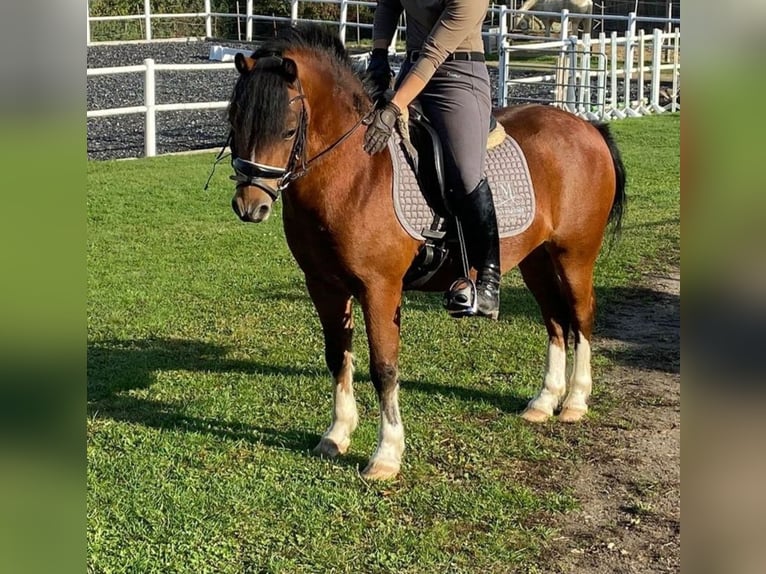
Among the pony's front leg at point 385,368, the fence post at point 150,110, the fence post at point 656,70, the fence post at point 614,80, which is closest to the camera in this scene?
the pony's front leg at point 385,368

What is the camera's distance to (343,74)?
429cm

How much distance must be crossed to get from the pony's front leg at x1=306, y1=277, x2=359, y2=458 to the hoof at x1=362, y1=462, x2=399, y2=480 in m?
0.32

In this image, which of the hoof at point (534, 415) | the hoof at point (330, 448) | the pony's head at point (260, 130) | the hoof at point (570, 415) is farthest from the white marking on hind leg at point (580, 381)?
the pony's head at point (260, 130)

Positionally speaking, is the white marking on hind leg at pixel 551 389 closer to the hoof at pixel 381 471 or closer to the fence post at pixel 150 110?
the hoof at pixel 381 471

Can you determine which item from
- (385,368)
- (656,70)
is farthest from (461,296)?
(656,70)

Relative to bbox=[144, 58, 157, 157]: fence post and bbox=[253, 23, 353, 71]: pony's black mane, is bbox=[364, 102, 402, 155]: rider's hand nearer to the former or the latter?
bbox=[253, 23, 353, 71]: pony's black mane

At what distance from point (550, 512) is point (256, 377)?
8.23 feet

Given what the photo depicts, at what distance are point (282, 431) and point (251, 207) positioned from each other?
1821 mm

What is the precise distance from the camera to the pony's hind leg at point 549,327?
5426 mm

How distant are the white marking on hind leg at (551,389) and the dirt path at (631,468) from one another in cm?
28

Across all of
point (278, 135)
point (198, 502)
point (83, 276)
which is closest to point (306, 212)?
point (278, 135)
